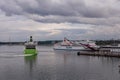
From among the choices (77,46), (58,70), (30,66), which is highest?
(77,46)

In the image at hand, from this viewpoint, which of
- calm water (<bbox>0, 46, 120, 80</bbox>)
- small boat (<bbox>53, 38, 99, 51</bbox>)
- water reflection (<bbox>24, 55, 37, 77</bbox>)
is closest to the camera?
calm water (<bbox>0, 46, 120, 80</bbox>)

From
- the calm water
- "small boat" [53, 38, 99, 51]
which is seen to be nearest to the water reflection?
the calm water

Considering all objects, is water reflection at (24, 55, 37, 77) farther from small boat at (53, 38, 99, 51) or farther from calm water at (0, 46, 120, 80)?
small boat at (53, 38, 99, 51)

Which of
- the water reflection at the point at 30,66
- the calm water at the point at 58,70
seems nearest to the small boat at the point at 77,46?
the water reflection at the point at 30,66

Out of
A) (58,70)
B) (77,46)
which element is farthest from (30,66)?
(77,46)

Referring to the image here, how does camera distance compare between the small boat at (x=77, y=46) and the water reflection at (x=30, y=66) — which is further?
the small boat at (x=77, y=46)

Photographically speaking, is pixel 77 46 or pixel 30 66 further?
pixel 77 46

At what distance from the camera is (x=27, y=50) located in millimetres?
102688

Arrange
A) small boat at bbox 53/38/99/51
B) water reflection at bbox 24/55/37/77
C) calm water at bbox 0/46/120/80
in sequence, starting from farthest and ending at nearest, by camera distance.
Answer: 1. small boat at bbox 53/38/99/51
2. water reflection at bbox 24/55/37/77
3. calm water at bbox 0/46/120/80

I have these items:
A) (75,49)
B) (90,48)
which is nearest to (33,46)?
(90,48)

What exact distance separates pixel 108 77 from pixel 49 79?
9476 mm

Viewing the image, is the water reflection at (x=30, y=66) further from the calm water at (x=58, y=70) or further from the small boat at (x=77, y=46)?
the small boat at (x=77, y=46)

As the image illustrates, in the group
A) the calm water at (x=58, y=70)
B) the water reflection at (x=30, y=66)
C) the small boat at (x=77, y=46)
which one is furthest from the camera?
the small boat at (x=77, y=46)

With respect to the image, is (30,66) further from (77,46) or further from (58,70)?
(77,46)
